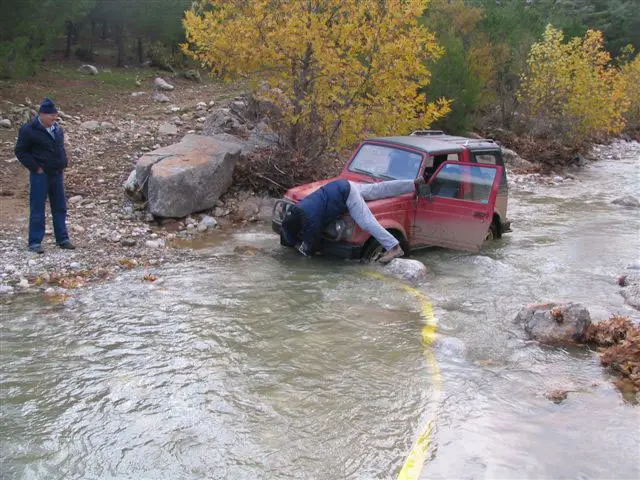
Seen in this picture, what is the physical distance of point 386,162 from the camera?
29.8ft

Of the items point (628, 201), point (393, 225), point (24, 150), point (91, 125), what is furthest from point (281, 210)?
point (628, 201)

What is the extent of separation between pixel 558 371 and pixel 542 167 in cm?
1595

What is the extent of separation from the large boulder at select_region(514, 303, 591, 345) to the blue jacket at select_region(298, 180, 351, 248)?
272 centimetres

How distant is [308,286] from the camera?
7816 mm

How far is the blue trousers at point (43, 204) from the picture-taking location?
818 centimetres

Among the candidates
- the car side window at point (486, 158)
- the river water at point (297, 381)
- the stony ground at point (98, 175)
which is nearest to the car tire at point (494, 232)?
the car side window at point (486, 158)

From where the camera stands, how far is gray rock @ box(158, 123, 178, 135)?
46.7 ft

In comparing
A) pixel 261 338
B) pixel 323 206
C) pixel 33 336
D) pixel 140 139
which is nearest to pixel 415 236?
pixel 323 206

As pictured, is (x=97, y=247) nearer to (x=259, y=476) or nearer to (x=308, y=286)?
(x=308, y=286)

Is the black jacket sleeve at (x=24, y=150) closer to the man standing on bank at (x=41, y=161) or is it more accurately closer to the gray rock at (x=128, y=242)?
the man standing on bank at (x=41, y=161)

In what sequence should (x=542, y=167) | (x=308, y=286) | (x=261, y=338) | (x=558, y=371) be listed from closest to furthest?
(x=558, y=371)
(x=261, y=338)
(x=308, y=286)
(x=542, y=167)

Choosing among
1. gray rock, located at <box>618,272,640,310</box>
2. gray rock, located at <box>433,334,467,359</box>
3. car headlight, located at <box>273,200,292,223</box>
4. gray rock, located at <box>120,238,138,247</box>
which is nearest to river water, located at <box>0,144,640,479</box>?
gray rock, located at <box>433,334,467,359</box>

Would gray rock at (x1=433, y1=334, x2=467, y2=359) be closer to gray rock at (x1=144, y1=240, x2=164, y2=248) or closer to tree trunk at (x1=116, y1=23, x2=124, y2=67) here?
gray rock at (x1=144, y1=240, x2=164, y2=248)

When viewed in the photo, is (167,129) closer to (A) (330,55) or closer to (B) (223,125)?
(B) (223,125)
